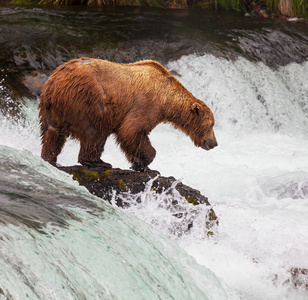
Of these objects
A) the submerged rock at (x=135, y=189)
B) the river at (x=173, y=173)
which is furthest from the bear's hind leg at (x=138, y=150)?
the river at (x=173, y=173)

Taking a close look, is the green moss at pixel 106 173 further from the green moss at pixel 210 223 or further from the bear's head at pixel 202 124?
the bear's head at pixel 202 124

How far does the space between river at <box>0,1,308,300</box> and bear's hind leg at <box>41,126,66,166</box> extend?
0.82 metres

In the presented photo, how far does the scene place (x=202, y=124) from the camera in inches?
232

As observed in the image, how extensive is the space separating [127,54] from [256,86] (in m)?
2.44

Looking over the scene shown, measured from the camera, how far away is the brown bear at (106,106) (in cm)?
506

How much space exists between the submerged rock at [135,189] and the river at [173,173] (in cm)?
8

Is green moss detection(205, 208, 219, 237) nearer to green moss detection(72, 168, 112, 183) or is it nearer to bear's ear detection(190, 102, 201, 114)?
green moss detection(72, 168, 112, 183)

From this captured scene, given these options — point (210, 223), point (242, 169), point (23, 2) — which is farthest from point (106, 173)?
point (23, 2)

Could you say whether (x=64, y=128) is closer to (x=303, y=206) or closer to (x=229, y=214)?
(x=229, y=214)

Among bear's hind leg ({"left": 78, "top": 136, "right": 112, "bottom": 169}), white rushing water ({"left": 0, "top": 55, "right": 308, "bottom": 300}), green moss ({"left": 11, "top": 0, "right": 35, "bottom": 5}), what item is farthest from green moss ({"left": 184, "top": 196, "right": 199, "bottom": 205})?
green moss ({"left": 11, "top": 0, "right": 35, "bottom": 5})

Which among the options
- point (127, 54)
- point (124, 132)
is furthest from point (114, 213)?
point (127, 54)

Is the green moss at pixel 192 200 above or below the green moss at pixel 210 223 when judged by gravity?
above

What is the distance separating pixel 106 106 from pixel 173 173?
8.41 ft

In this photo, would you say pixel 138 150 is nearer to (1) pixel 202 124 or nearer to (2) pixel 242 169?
(1) pixel 202 124
